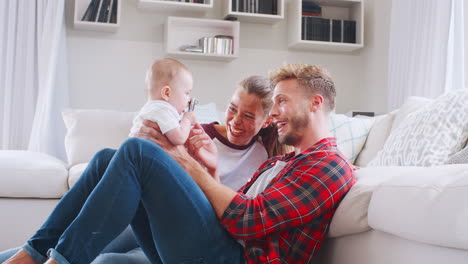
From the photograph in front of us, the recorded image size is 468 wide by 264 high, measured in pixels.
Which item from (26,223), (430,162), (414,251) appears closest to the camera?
(414,251)

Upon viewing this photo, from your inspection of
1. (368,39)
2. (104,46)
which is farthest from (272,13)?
(104,46)

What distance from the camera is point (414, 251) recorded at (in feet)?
3.64

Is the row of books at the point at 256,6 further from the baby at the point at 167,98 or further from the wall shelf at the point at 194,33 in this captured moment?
the baby at the point at 167,98

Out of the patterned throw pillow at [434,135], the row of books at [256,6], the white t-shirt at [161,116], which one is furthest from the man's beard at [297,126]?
the row of books at [256,6]

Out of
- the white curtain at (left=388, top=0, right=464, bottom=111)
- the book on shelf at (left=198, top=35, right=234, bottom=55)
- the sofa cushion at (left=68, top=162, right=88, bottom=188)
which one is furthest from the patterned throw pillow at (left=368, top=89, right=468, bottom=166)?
the book on shelf at (left=198, top=35, right=234, bottom=55)

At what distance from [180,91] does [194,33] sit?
2.17 metres

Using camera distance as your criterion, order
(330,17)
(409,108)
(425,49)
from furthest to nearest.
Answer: (330,17) → (425,49) → (409,108)

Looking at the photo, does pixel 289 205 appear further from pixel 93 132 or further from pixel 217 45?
pixel 217 45

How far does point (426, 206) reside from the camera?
1054mm

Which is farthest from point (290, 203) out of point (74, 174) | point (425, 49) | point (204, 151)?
point (425, 49)

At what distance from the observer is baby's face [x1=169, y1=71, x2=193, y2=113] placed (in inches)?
84.0

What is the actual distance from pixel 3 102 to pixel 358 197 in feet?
10.8

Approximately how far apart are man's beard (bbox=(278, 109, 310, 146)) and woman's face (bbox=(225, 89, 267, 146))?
1.33ft

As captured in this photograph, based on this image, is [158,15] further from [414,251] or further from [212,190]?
[414,251]
